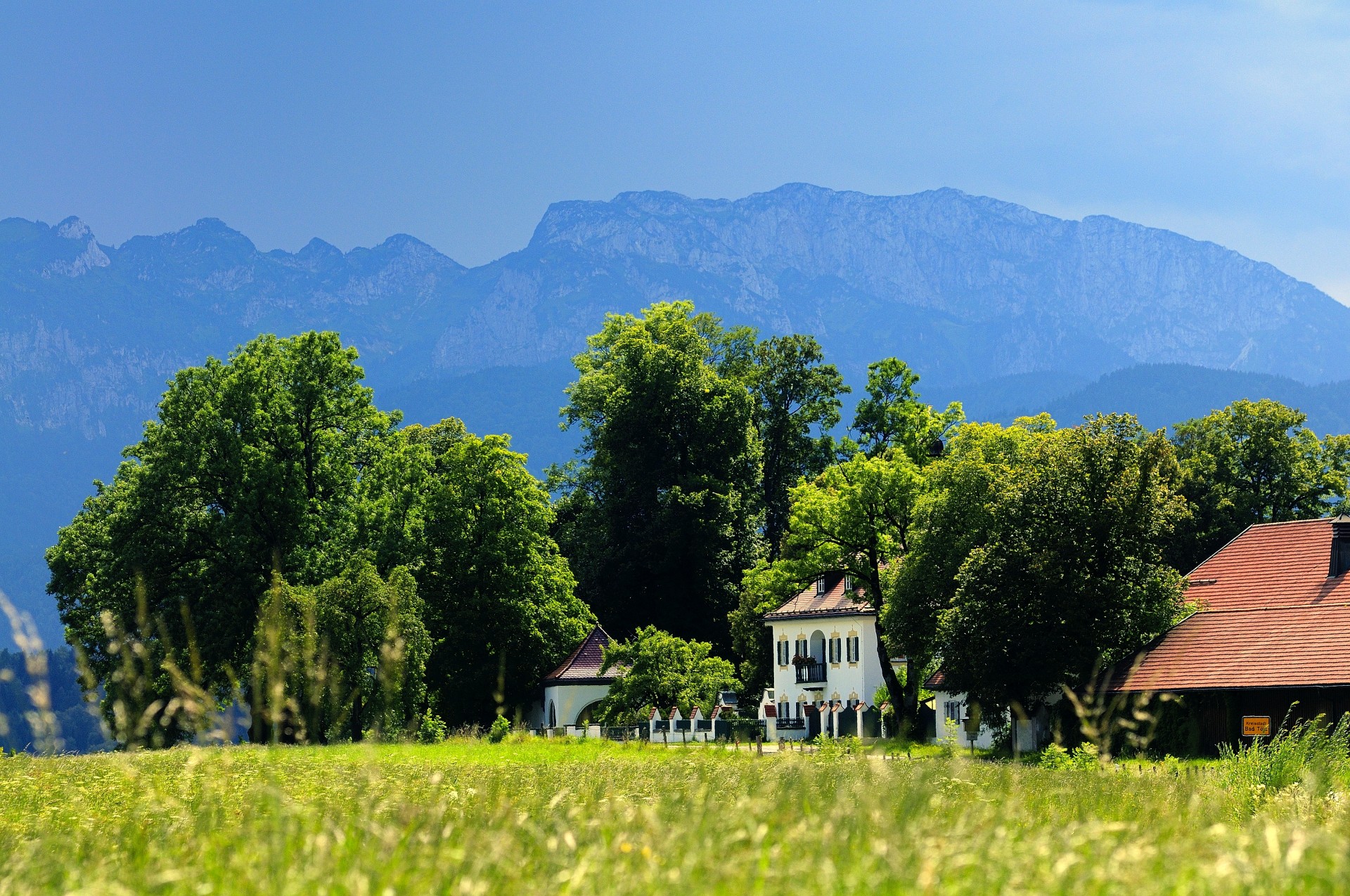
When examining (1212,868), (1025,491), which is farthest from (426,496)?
(1212,868)

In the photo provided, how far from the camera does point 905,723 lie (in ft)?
170

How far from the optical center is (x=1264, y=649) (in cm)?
4184

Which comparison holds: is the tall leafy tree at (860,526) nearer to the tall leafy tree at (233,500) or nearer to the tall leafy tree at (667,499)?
the tall leafy tree at (667,499)

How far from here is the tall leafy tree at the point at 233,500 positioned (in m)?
51.3

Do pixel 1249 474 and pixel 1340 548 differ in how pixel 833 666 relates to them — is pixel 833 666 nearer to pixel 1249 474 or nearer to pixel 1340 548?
pixel 1249 474

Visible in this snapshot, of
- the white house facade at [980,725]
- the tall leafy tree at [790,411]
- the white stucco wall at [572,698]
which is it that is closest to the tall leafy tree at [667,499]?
the tall leafy tree at [790,411]

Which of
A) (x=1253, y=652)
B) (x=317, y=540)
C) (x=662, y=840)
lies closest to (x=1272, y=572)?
(x=1253, y=652)

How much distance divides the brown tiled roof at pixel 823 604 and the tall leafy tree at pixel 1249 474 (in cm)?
1454

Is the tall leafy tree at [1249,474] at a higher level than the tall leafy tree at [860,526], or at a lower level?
higher

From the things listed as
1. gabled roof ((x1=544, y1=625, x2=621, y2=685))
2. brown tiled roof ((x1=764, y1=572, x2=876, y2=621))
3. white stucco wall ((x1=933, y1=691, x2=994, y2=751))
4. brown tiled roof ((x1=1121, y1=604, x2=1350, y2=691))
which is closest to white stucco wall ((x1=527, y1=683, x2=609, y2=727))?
gabled roof ((x1=544, y1=625, x2=621, y2=685))

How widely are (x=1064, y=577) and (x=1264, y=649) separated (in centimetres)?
587

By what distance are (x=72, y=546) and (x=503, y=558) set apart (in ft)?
57.0

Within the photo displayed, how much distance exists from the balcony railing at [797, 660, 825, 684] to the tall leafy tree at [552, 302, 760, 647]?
22.7 feet

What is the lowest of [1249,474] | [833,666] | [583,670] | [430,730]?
[430,730]
